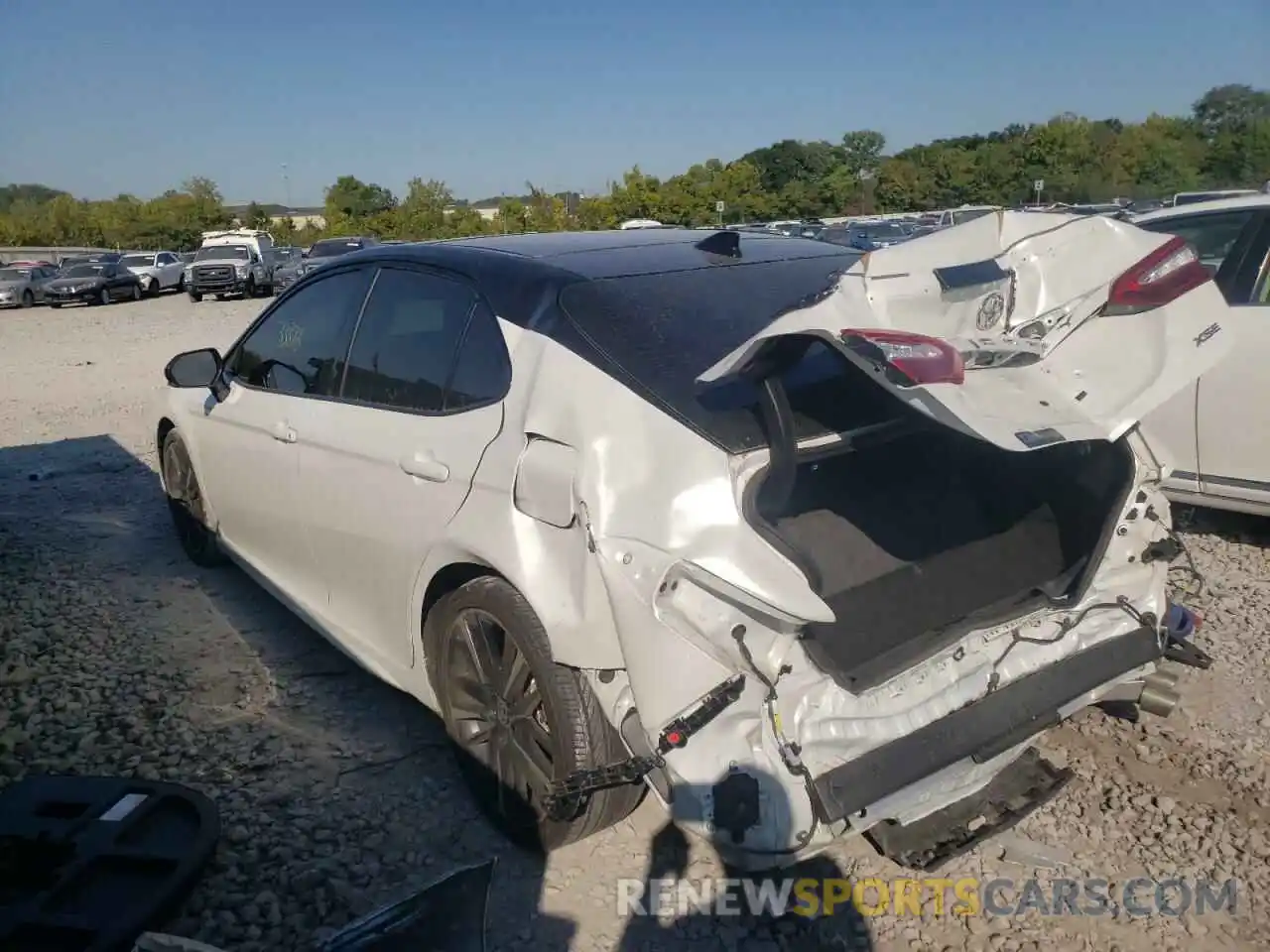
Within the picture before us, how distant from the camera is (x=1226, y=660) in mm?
3904

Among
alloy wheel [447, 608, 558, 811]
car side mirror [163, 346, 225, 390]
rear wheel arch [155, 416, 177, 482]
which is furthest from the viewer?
rear wheel arch [155, 416, 177, 482]

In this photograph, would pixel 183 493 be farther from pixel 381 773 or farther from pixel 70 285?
pixel 70 285

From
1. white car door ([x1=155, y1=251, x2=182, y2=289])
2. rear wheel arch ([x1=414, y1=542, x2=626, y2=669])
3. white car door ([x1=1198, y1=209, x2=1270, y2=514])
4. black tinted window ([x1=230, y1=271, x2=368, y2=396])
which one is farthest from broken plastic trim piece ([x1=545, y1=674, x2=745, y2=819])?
white car door ([x1=155, y1=251, x2=182, y2=289])

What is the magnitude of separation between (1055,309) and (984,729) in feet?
3.51

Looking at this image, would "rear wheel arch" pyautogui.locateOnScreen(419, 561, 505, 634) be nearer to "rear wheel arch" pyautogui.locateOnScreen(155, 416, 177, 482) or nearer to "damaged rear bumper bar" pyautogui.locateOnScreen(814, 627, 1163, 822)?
"damaged rear bumper bar" pyautogui.locateOnScreen(814, 627, 1163, 822)

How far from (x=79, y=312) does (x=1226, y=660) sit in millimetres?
29771

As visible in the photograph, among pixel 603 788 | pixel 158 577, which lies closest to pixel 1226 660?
pixel 603 788

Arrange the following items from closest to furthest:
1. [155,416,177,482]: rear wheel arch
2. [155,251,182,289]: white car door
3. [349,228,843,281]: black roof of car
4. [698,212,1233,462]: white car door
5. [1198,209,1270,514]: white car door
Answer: [698,212,1233,462]: white car door
[349,228,843,281]: black roof of car
[1198,209,1270,514]: white car door
[155,416,177,482]: rear wheel arch
[155,251,182,289]: white car door

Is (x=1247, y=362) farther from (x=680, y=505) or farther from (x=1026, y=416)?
(x=680, y=505)

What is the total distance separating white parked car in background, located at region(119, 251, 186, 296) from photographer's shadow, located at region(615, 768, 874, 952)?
33.4 m

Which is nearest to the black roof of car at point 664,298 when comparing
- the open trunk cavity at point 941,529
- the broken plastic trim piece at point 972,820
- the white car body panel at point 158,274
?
the open trunk cavity at point 941,529

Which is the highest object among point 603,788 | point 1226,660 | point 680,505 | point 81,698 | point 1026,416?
point 1026,416

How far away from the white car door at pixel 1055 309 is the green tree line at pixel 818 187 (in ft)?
90.0

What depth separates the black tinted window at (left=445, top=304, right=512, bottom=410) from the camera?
108 inches
